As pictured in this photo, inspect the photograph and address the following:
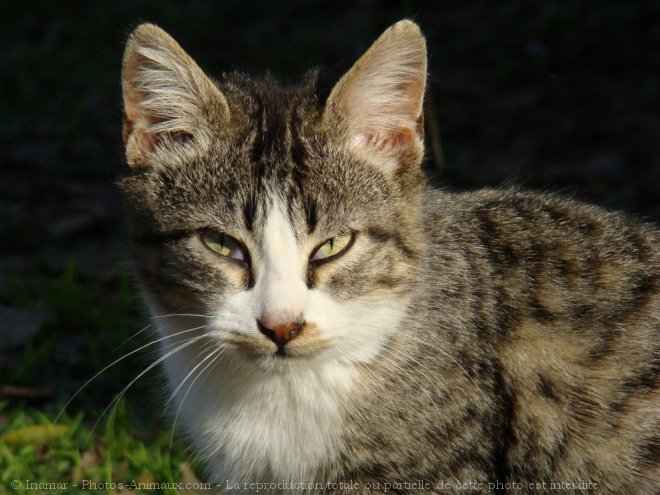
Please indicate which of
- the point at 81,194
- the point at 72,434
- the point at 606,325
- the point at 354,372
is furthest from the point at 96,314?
the point at 606,325

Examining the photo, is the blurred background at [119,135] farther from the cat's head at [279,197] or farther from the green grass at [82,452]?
the cat's head at [279,197]

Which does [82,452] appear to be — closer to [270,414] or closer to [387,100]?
[270,414]

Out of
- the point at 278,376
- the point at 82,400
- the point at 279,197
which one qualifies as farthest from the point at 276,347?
the point at 82,400

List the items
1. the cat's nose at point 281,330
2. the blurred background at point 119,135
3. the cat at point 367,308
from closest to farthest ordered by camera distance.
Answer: the cat's nose at point 281,330 < the cat at point 367,308 < the blurred background at point 119,135

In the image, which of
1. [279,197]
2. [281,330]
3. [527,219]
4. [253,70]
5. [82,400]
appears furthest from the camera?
[253,70]

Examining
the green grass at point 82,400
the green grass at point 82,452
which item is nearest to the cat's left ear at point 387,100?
the green grass at point 82,400

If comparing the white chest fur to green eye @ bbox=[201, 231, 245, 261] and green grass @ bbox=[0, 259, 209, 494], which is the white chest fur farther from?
green grass @ bbox=[0, 259, 209, 494]

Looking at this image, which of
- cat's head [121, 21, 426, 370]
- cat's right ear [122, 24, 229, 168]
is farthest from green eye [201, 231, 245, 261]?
cat's right ear [122, 24, 229, 168]
